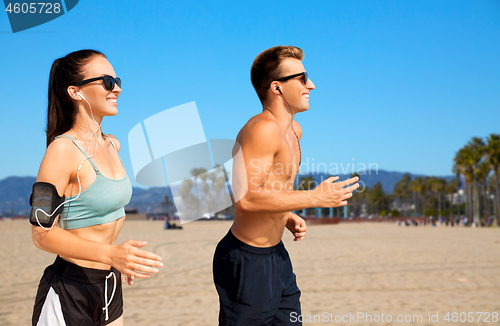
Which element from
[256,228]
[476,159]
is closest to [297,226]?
[256,228]

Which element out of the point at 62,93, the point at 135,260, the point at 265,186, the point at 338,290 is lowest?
the point at 338,290

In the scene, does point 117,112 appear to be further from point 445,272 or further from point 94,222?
point 445,272

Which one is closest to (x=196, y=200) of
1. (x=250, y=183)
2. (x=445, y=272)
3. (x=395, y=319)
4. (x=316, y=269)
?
(x=250, y=183)

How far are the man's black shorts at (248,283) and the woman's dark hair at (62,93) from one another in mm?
1371

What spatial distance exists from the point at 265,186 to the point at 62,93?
1.40m

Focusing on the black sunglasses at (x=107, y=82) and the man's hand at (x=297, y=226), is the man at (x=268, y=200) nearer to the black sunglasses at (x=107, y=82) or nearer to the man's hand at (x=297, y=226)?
the man's hand at (x=297, y=226)

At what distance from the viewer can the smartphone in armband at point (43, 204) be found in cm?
215

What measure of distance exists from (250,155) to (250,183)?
0.67ft

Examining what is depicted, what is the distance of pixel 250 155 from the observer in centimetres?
280

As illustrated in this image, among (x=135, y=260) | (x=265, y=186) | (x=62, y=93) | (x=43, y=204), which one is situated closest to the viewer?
(x=135, y=260)

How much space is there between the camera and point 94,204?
2.42 metres

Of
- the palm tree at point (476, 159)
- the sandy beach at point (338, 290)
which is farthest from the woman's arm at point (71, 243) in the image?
the palm tree at point (476, 159)

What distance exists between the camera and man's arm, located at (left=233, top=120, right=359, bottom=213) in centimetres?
266

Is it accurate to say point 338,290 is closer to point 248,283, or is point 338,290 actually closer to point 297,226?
point 297,226
